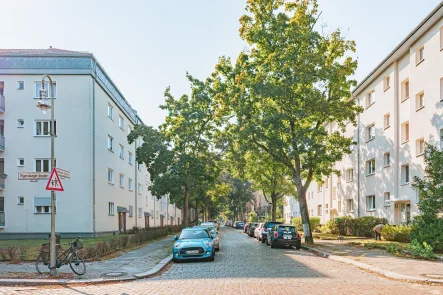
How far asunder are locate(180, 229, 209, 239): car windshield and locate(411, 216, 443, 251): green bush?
858 centimetres

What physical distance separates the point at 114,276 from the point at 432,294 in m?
7.98

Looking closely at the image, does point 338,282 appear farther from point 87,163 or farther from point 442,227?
point 87,163

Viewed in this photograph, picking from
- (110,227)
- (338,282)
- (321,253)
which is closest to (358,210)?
(321,253)

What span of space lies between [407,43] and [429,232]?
41.3 ft

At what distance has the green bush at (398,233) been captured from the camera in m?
24.1

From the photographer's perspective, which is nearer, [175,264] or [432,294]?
[432,294]

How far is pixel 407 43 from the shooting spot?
85.0 ft

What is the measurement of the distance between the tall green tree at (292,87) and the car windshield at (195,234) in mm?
8658

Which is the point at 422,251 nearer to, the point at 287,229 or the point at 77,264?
the point at 287,229

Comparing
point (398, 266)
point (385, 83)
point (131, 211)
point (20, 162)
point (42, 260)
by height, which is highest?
point (385, 83)

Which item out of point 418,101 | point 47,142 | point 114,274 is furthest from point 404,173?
point 47,142

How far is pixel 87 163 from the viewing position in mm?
30344

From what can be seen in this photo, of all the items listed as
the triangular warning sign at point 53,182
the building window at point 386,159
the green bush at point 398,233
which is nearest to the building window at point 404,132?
the building window at point 386,159

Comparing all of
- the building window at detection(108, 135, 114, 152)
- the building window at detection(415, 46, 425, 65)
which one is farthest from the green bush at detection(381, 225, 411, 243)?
the building window at detection(108, 135, 114, 152)
